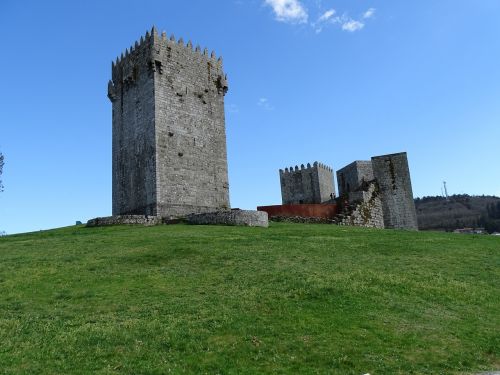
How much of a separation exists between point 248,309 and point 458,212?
441 feet

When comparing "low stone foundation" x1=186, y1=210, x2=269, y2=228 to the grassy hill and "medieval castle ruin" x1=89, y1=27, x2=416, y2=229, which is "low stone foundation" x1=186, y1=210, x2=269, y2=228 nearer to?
"medieval castle ruin" x1=89, y1=27, x2=416, y2=229

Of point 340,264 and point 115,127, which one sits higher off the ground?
point 115,127

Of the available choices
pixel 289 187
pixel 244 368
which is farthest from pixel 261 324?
pixel 289 187

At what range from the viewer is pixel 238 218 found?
1283 inches

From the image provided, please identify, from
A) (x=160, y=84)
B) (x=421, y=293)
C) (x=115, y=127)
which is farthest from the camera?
(x=115, y=127)

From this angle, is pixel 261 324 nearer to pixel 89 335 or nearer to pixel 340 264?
pixel 89 335

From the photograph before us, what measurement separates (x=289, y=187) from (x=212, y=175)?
2657cm

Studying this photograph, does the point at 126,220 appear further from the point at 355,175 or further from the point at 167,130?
the point at 355,175

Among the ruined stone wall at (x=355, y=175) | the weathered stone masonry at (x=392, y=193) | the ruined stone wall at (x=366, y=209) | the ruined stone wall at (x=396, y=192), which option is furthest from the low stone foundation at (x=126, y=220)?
the ruined stone wall at (x=355, y=175)

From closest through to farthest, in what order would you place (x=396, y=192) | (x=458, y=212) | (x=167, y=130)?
(x=167, y=130) → (x=396, y=192) → (x=458, y=212)

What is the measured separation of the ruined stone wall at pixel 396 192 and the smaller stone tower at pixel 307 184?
20.3 meters

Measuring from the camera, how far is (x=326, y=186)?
6688cm

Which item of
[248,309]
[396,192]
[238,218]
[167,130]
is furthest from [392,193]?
[248,309]

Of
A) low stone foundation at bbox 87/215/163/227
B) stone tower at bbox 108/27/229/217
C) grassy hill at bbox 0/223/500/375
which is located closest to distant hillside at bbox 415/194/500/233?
stone tower at bbox 108/27/229/217
